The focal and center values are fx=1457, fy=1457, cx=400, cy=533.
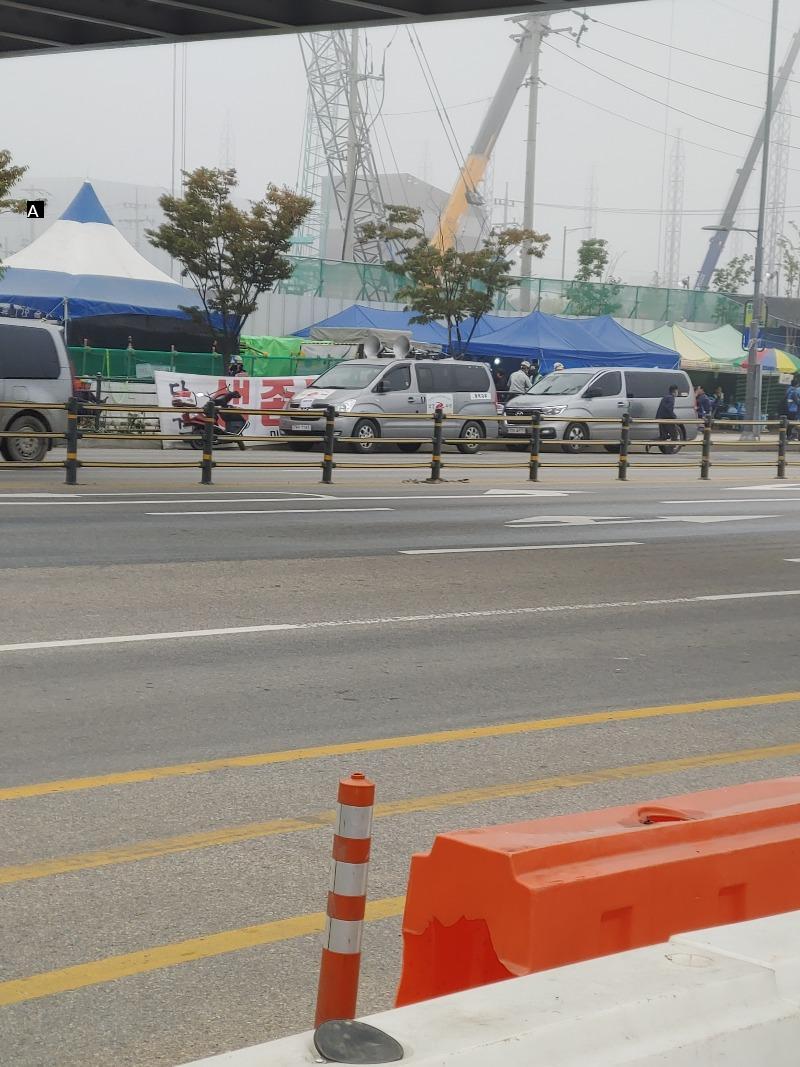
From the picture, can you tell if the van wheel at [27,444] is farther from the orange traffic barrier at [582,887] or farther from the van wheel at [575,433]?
the orange traffic barrier at [582,887]

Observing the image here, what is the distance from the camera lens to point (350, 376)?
30.9 m

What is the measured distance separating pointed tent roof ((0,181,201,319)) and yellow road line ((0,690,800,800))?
100ft

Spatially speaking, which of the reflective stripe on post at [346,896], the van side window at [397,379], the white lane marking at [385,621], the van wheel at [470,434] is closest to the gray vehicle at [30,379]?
the van side window at [397,379]

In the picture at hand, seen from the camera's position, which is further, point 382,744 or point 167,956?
point 382,744

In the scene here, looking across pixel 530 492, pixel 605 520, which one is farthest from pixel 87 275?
pixel 605 520

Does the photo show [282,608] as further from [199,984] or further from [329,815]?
[199,984]

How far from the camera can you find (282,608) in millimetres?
10586

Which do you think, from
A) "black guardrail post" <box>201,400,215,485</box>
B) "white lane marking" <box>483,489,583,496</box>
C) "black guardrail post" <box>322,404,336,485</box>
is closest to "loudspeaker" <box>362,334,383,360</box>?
"white lane marking" <box>483,489,583,496</box>

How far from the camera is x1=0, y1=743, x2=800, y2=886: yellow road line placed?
197 inches

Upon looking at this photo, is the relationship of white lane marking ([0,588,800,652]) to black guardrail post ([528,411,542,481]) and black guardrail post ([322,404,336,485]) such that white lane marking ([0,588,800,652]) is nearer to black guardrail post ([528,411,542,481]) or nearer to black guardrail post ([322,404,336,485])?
black guardrail post ([322,404,336,485])

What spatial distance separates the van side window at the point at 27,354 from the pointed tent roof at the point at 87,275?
49.2 feet

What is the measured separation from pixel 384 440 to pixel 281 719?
16.5 m

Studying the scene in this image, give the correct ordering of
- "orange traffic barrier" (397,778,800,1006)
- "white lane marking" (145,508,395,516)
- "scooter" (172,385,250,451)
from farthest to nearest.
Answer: "scooter" (172,385,250,451)
"white lane marking" (145,508,395,516)
"orange traffic barrier" (397,778,800,1006)

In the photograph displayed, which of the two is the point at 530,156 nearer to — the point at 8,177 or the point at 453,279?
the point at 453,279
